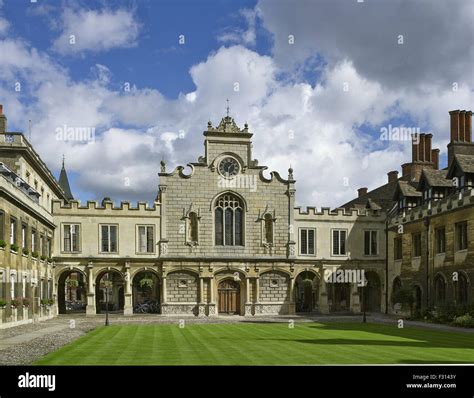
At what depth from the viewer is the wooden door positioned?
48.4 m

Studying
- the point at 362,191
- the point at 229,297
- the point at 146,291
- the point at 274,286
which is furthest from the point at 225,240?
the point at 146,291

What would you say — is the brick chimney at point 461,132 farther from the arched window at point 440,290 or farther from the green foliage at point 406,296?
the green foliage at point 406,296

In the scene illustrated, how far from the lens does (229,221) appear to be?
4850 centimetres

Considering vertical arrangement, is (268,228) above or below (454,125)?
below

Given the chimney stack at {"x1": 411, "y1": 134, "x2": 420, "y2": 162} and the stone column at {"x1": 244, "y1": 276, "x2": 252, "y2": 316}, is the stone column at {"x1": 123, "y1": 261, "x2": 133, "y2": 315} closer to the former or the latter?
the stone column at {"x1": 244, "y1": 276, "x2": 252, "y2": 316}

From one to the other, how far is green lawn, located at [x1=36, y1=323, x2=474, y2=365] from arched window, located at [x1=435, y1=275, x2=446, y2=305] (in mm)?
13094

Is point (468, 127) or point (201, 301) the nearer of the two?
point (468, 127)

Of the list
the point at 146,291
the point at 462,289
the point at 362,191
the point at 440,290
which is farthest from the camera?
the point at 146,291

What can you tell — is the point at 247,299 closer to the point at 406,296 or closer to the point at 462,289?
the point at 406,296

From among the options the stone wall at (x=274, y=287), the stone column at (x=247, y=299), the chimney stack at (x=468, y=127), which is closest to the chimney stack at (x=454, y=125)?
the chimney stack at (x=468, y=127)

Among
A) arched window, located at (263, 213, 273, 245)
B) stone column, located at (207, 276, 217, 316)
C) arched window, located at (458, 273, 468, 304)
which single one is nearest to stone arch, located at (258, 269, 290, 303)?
arched window, located at (263, 213, 273, 245)

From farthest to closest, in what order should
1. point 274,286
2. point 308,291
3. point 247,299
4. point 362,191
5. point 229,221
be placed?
point 362,191 → point 308,291 → point 274,286 → point 229,221 → point 247,299

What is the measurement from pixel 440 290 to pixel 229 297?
55.4 feet
